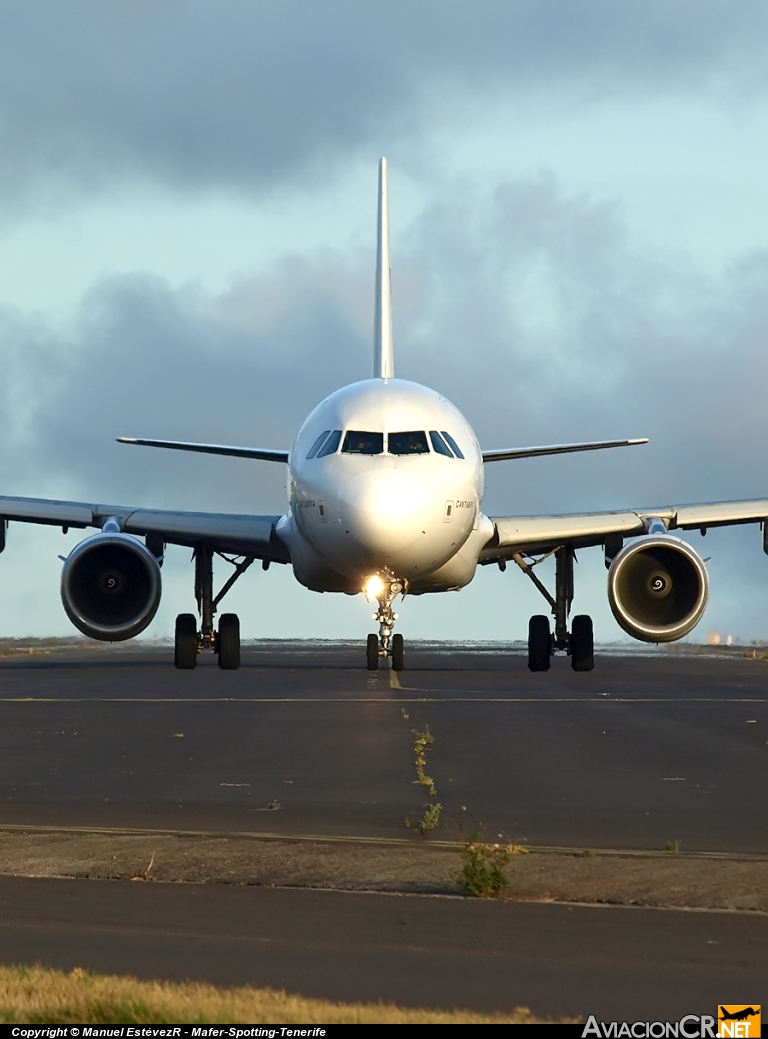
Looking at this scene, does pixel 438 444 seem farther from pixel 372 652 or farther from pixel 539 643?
pixel 539 643

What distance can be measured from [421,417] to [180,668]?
25.0 feet

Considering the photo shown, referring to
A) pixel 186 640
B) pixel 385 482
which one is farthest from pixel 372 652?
pixel 385 482

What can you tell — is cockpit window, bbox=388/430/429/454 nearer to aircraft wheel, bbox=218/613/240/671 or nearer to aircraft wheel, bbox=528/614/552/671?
aircraft wheel, bbox=528/614/552/671

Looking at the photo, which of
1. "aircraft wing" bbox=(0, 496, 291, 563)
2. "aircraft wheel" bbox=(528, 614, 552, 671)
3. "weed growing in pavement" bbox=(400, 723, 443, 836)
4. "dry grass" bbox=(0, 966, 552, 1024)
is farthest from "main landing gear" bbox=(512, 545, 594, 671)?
"dry grass" bbox=(0, 966, 552, 1024)

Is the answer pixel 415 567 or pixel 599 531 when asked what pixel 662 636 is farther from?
pixel 415 567

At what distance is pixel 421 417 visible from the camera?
27.0 metres

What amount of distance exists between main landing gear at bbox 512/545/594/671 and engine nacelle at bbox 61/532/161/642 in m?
7.08

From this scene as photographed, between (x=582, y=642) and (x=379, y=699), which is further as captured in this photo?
(x=582, y=642)

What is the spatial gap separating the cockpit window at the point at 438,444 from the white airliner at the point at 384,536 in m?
0.03

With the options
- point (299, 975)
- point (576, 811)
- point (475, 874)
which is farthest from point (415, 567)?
point (299, 975)

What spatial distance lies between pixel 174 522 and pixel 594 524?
7.88 meters

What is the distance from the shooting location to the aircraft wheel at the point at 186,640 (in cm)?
3086

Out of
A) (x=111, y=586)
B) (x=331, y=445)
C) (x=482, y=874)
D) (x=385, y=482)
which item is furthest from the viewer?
(x=111, y=586)

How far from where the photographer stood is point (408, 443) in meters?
26.5
